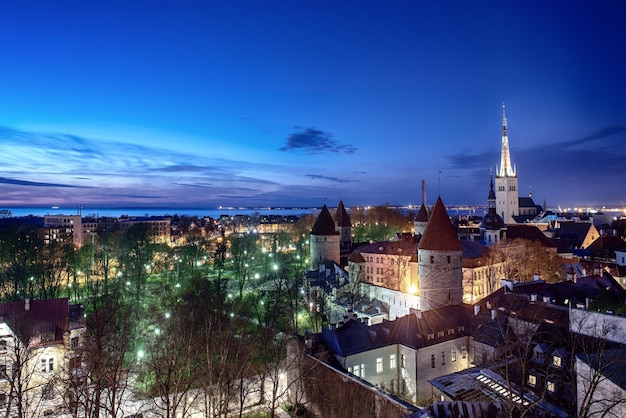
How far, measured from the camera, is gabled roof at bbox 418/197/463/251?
25.1 metres

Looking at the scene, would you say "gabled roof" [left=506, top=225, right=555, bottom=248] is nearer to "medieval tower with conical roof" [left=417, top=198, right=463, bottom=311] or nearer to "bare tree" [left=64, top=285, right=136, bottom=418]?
"medieval tower with conical roof" [left=417, top=198, right=463, bottom=311]

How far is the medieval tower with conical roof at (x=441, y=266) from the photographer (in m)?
25.1

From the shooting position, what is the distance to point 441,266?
25.2 metres

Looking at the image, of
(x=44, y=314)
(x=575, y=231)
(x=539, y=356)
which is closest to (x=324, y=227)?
(x=44, y=314)

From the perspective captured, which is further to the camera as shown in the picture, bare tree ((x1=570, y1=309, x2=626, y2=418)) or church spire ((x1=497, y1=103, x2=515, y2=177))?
church spire ((x1=497, y1=103, x2=515, y2=177))

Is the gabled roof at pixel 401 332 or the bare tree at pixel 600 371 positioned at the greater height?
the bare tree at pixel 600 371

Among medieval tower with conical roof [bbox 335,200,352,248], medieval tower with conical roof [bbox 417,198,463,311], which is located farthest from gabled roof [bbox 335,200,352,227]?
medieval tower with conical roof [bbox 417,198,463,311]

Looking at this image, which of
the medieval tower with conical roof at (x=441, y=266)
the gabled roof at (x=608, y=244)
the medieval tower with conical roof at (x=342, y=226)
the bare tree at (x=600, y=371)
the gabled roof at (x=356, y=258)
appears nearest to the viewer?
the bare tree at (x=600, y=371)

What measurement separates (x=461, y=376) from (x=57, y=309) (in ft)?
60.4

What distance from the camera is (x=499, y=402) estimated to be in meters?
13.1

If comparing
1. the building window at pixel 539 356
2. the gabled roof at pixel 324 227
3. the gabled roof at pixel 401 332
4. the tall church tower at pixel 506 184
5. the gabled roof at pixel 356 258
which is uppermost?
the tall church tower at pixel 506 184

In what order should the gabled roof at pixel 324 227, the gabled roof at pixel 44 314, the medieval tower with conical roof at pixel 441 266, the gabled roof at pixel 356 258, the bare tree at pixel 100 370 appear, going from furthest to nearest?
1. the gabled roof at pixel 324 227
2. the gabled roof at pixel 356 258
3. the medieval tower with conical roof at pixel 441 266
4. the gabled roof at pixel 44 314
5. the bare tree at pixel 100 370

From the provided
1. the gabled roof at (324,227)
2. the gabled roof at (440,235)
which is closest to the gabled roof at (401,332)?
the gabled roof at (440,235)

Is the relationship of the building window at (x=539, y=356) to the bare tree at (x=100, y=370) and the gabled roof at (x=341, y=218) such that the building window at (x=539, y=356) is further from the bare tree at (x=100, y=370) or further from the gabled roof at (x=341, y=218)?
the gabled roof at (x=341, y=218)
